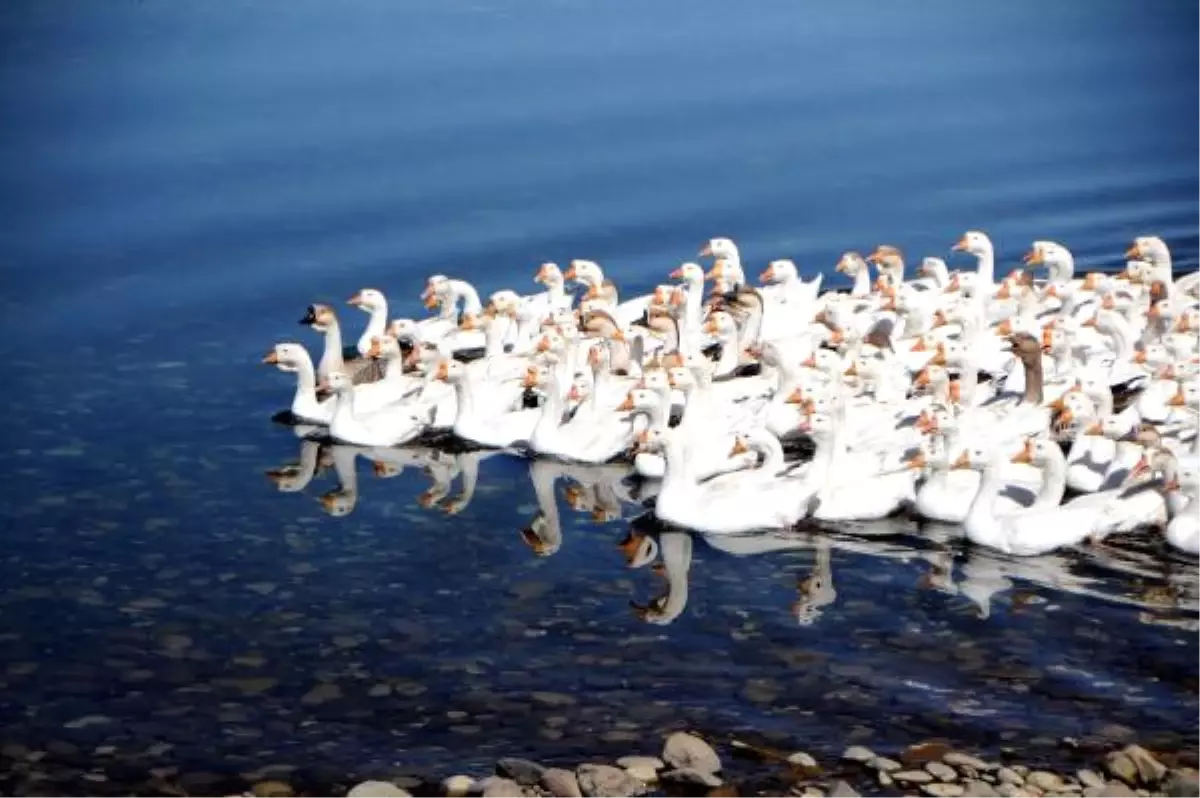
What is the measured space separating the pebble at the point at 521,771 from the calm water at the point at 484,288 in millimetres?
504

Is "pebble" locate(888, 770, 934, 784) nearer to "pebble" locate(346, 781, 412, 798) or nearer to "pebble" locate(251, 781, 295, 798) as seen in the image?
"pebble" locate(346, 781, 412, 798)

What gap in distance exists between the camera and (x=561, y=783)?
43.4ft

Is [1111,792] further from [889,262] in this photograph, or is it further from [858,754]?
[889,262]

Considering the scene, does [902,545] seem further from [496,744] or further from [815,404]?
[496,744]

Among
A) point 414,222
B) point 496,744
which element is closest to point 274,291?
point 414,222

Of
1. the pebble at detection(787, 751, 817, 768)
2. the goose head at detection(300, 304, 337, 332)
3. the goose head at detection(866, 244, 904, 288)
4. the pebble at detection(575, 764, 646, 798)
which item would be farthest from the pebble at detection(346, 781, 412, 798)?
the goose head at detection(866, 244, 904, 288)

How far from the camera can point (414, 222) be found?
87.4ft

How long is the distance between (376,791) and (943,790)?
11.5 ft

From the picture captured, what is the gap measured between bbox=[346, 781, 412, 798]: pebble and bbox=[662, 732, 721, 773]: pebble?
1.70m

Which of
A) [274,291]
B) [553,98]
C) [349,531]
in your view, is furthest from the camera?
[553,98]

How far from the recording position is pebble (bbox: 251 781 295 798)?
13445mm

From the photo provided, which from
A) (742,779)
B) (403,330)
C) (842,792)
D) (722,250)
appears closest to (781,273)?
(722,250)

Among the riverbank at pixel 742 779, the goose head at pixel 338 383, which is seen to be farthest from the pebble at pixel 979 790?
the goose head at pixel 338 383

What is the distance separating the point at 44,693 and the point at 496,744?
338 centimetres
